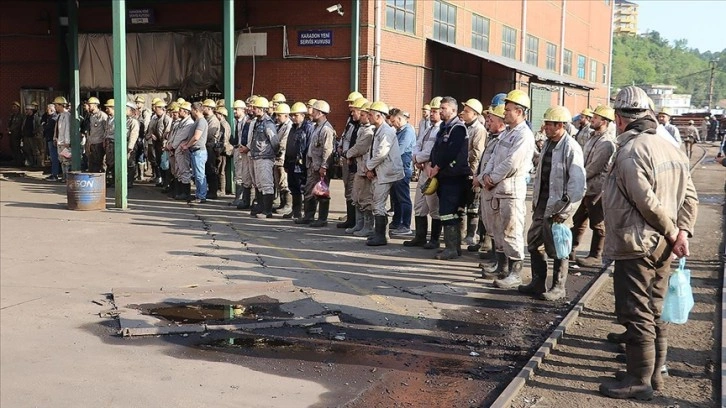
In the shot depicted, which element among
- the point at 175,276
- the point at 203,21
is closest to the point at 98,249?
the point at 175,276

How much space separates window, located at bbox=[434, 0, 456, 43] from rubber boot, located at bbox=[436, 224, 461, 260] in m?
15.1

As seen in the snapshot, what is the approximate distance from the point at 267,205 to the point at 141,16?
1222 centimetres

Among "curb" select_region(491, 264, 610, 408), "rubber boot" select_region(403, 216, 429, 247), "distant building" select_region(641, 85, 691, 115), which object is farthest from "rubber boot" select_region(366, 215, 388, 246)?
"distant building" select_region(641, 85, 691, 115)

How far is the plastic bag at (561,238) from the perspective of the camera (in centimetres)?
770

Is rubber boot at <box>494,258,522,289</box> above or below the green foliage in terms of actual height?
below

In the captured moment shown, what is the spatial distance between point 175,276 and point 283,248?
7.40ft

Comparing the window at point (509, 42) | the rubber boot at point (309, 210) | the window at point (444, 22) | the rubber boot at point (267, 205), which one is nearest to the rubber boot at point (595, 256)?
the rubber boot at point (309, 210)

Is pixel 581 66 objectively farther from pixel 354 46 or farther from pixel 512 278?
pixel 512 278

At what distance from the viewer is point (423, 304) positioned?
7.87 m

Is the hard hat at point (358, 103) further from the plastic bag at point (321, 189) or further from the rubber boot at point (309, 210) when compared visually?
the rubber boot at point (309, 210)

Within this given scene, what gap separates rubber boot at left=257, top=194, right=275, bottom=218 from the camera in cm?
1360

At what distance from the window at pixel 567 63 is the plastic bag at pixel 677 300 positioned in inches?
1408

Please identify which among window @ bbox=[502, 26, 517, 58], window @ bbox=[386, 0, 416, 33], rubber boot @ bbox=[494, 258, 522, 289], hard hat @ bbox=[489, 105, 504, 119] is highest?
window @ bbox=[502, 26, 517, 58]

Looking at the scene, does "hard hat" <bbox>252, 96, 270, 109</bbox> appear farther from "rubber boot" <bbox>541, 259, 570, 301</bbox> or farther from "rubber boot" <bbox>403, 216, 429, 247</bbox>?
"rubber boot" <bbox>541, 259, 570, 301</bbox>
